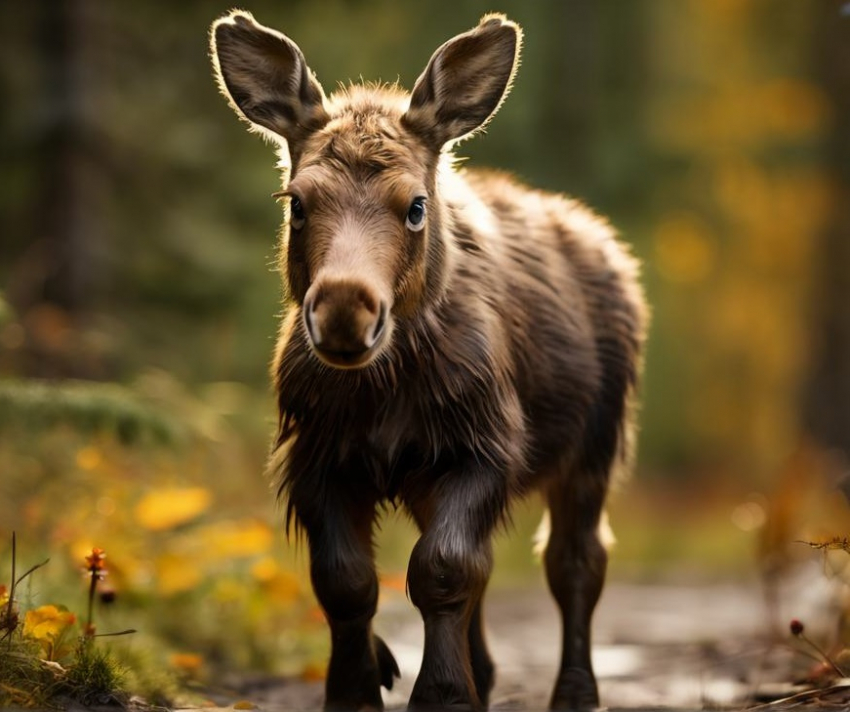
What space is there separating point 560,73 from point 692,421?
53.5 feet

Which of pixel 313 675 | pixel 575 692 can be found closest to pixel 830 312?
pixel 313 675

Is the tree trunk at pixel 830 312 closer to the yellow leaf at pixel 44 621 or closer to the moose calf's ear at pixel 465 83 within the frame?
the moose calf's ear at pixel 465 83

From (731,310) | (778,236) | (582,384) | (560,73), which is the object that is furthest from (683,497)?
(582,384)


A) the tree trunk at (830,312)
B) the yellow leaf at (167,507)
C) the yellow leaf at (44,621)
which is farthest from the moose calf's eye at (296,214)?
the tree trunk at (830,312)

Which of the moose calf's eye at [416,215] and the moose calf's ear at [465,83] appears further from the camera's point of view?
the moose calf's ear at [465,83]

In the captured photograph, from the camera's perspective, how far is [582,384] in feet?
23.5

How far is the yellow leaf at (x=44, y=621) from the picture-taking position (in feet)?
18.4

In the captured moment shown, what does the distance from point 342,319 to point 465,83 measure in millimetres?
1580

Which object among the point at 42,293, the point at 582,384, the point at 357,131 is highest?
the point at 42,293

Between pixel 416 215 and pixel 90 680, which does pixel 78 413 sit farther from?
pixel 416 215

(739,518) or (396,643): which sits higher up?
(739,518)

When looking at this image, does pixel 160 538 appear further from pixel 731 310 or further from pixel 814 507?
pixel 731 310

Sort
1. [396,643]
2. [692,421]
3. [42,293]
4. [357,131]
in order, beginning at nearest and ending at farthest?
1. [357,131]
2. [396,643]
3. [42,293]
4. [692,421]

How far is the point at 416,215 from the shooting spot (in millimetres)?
5840
